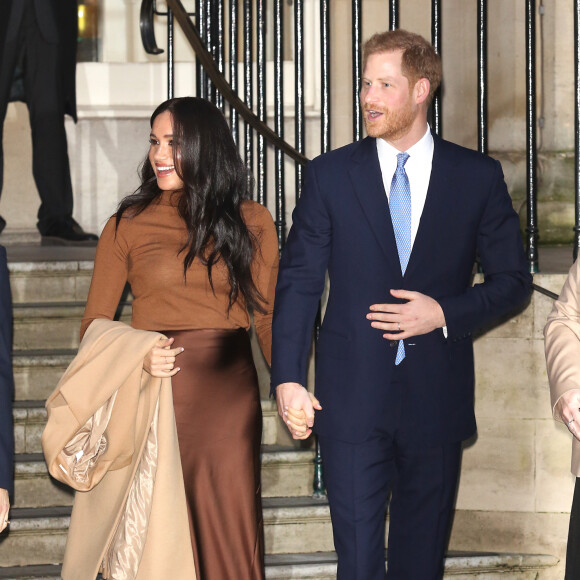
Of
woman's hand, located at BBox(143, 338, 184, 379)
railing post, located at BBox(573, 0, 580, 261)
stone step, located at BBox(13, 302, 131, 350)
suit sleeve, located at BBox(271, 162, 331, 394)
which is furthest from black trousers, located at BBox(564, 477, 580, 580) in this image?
stone step, located at BBox(13, 302, 131, 350)

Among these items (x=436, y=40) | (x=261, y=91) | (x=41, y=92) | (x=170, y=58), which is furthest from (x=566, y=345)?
(x=41, y=92)

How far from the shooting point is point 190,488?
3.57m

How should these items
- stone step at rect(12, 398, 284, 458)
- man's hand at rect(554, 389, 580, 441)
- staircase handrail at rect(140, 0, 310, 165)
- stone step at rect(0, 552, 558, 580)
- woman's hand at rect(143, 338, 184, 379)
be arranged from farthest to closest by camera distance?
staircase handrail at rect(140, 0, 310, 165) < stone step at rect(12, 398, 284, 458) < stone step at rect(0, 552, 558, 580) < woman's hand at rect(143, 338, 184, 379) < man's hand at rect(554, 389, 580, 441)

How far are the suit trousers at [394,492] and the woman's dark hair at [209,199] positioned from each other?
612mm

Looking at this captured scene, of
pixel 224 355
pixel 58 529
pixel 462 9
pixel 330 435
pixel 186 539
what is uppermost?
pixel 462 9

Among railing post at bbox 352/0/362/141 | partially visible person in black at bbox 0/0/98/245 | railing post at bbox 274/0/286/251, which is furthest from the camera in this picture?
partially visible person in black at bbox 0/0/98/245

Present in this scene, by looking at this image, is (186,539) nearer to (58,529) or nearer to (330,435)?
(330,435)

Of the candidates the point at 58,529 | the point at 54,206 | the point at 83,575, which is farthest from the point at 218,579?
the point at 54,206

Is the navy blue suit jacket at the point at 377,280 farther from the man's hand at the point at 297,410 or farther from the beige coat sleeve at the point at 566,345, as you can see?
the beige coat sleeve at the point at 566,345

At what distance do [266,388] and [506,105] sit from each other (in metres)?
3.00

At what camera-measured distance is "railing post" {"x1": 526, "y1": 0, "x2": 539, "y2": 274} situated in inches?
181

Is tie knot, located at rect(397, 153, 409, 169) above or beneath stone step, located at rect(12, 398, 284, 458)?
above

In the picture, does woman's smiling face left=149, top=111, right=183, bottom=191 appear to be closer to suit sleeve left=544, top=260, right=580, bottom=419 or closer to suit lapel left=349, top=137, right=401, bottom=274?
suit lapel left=349, top=137, right=401, bottom=274

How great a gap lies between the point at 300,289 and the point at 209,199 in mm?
542
